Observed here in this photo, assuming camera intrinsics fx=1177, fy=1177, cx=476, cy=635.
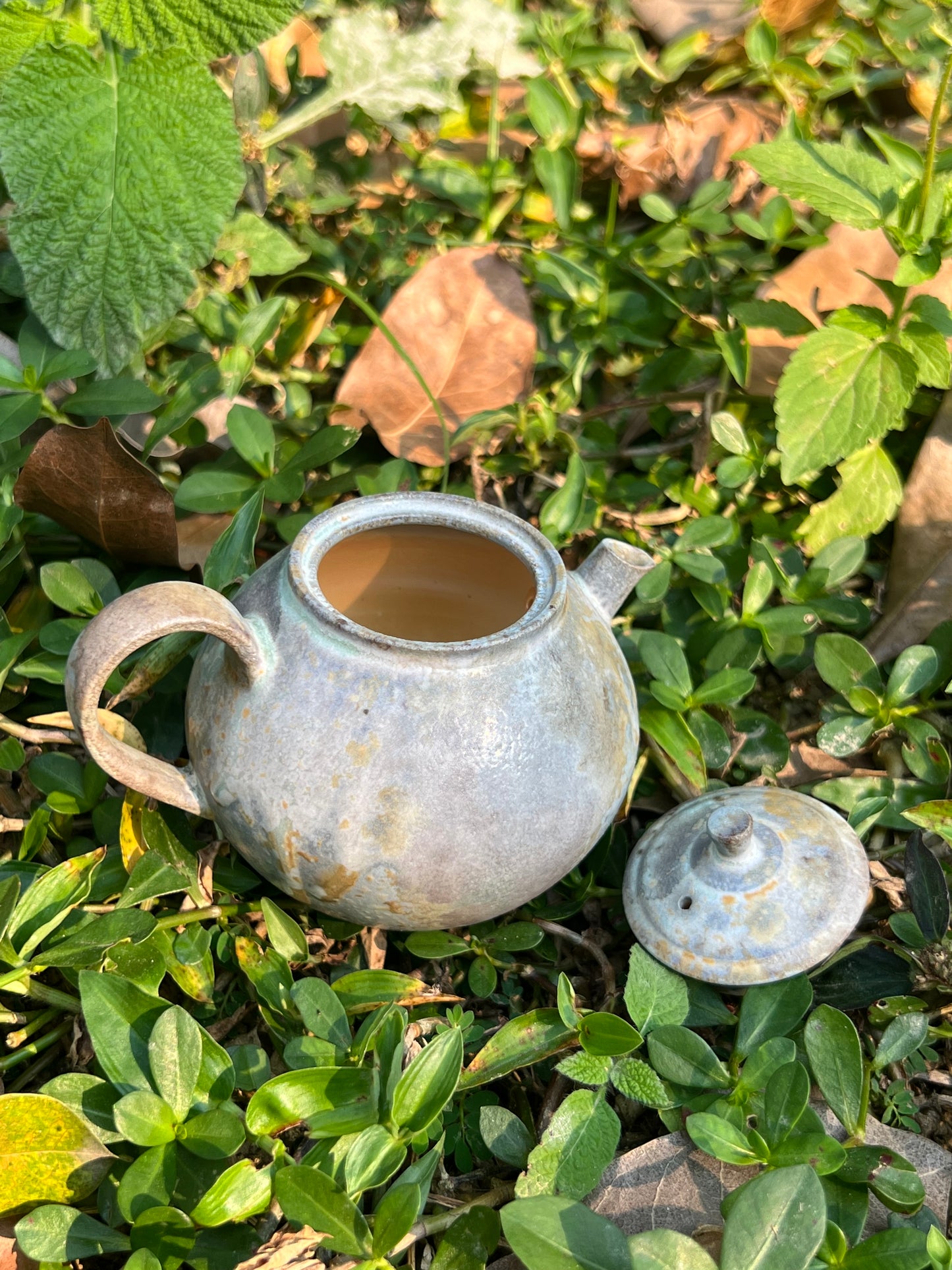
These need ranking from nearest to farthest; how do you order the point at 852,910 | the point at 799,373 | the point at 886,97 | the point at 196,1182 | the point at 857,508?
the point at 196,1182 < the point at 852,910 < the point at 799,373 < the point at 857,508 < the point at 886,97

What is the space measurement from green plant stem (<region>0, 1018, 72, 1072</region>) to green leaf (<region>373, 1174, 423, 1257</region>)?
1.89 feet

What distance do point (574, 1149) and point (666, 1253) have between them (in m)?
0.25

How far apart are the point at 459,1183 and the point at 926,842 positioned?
96cm

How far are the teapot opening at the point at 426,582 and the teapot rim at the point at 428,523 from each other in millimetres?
29

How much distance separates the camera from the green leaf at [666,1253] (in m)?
1.28

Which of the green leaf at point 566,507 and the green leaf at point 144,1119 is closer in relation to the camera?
the green leaf at point 144,1119

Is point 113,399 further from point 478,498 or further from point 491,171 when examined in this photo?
point 491,171

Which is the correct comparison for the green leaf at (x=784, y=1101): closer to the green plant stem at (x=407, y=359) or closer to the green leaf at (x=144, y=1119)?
the green leaf at (x=144, y=1119)

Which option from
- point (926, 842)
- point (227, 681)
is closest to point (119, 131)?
point (227, 681)

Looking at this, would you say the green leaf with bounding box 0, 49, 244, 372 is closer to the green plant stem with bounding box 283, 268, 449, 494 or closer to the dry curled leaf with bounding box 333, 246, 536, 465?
the green plant stem with bounding box 283, 268, 449, 494

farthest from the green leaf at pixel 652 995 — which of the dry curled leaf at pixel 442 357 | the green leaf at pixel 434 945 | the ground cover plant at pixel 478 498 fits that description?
the dry curled leaf at pixel 442 357

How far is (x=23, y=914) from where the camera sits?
5.36ft

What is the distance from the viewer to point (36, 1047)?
1.65 meters

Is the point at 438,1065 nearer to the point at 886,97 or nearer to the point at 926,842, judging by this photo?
the point at 926,842
